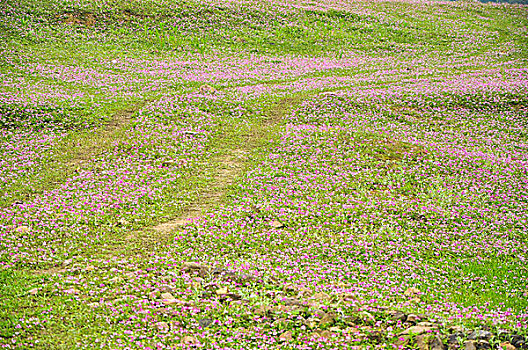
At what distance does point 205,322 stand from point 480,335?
577cm

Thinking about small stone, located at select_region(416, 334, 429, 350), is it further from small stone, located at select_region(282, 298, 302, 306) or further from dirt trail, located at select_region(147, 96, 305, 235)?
dirt trail, located at select_region(147, 96, 305, 235)

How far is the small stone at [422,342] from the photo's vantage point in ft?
29.1

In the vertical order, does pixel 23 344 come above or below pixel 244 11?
below

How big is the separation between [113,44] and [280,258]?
35.4 m

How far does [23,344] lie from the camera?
900cm

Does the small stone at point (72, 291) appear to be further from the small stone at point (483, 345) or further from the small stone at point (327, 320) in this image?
the small stone at point (483, 345)

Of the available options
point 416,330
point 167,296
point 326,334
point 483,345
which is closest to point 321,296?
point 326,334

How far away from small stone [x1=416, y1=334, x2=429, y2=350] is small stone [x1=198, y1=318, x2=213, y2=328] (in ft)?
14.5

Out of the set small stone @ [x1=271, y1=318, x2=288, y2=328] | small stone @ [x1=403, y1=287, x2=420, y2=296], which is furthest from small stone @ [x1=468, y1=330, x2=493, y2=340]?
small stone @ [x1=271, y1=318, x2=288, y2=328]

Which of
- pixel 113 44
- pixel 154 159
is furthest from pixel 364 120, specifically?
pixel 113 44

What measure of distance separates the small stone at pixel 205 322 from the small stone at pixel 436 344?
4.67 metres

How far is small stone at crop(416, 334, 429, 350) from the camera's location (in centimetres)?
886

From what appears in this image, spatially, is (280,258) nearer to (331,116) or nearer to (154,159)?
(154,159)

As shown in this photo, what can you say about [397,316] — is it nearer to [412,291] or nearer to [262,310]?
[412,291]
